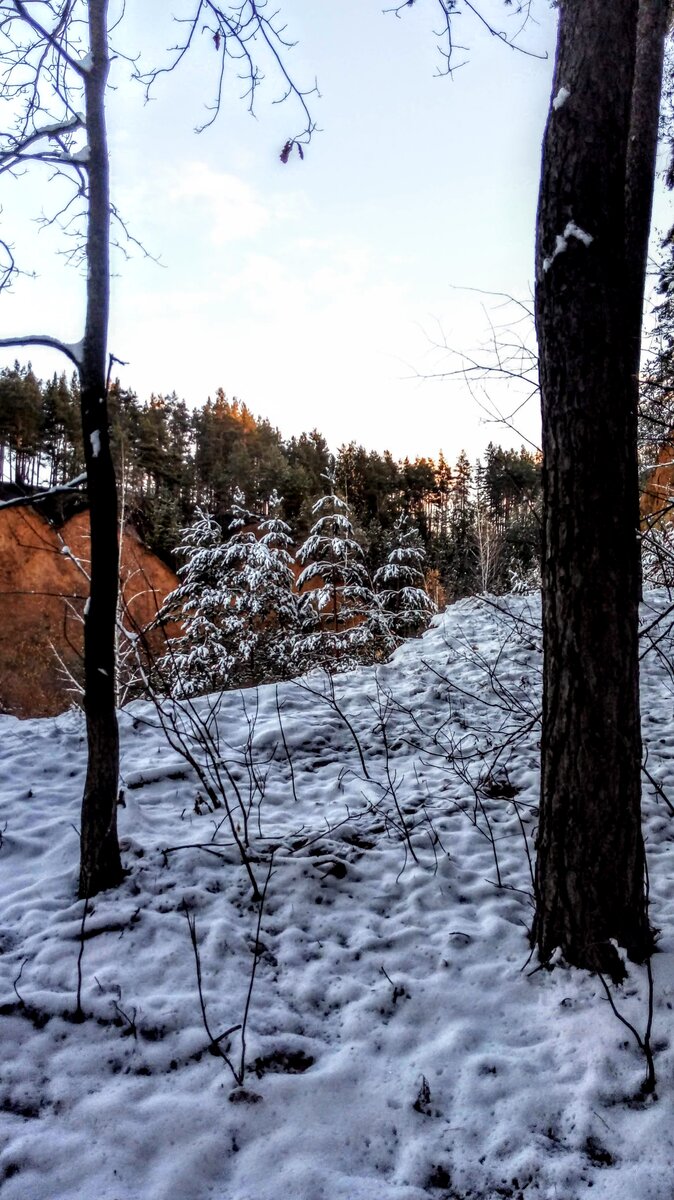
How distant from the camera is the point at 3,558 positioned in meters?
20.1

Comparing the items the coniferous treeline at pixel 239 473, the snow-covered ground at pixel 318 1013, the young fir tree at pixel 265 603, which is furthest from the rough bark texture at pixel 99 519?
the coniferous treeline at pixel 239 473

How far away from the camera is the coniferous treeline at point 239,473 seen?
2291 cm

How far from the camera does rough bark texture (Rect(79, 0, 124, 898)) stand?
2809 mm

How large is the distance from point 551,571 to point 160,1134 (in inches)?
90.4

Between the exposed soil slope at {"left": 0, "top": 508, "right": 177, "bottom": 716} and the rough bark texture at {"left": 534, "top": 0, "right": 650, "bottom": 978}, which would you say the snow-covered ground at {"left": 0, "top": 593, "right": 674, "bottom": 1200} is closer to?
the rough bark texture at {"left": 534, "top": 0, "right": 650, "bottom": 978}

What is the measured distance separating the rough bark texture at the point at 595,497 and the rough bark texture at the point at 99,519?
207 centimetres

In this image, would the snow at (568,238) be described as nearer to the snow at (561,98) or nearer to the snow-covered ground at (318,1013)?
the snow at (561,98)

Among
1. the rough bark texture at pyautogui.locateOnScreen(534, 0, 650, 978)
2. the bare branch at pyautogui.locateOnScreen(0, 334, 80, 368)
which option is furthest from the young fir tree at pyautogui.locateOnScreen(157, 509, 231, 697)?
the rough bark texture at pyautogui.locateOnScreen(534, 0, 650, 978)

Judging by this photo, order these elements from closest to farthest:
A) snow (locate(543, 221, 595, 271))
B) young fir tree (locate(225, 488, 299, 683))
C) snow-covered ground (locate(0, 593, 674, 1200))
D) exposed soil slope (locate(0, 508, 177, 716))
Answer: snow-covered ground (locate(0, 593, 674, 1200)) < snow (locate(543, 221, 595, 271)) < young fir tree (locate(225, 488, 299, 683)) < exposed soil slope (locate(0, 508, 177, 716))

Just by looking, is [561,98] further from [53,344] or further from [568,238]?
[53,344]

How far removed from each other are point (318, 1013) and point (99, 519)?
2358mm

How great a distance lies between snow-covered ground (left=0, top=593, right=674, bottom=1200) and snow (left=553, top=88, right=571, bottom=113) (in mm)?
3366

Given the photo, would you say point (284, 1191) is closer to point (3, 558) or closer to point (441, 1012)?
point (441, 1012)

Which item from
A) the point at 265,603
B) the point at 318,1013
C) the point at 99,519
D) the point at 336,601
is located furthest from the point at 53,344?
the point at 336,601
